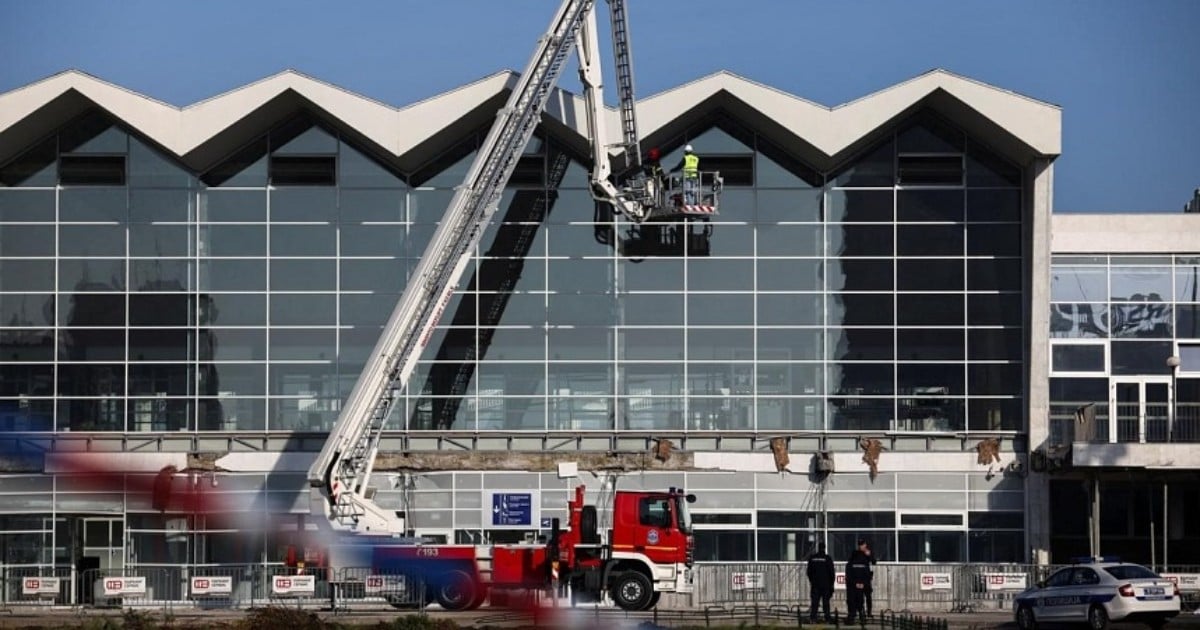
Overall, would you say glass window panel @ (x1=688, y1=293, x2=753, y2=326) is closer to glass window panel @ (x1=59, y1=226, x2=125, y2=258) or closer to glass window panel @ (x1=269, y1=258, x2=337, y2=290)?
glass window panel @ (x1=269, y1=258, x2=337, y2=290)

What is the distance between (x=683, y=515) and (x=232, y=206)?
18.7m

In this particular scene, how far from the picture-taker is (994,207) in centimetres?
5734

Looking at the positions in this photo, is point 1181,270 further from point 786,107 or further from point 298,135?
point 298,135

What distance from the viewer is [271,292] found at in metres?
Result: 56.7

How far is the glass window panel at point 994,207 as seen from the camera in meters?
57.3

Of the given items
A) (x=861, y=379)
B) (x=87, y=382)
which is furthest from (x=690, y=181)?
(x=87, y=382)

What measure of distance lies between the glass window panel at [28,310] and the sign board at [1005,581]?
88.5ft

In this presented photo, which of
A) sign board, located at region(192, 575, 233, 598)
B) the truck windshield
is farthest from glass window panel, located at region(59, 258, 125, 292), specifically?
the truck windshield

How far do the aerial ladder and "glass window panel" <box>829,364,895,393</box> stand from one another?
6.96 metres

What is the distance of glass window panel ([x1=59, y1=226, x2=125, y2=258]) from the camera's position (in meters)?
57.0

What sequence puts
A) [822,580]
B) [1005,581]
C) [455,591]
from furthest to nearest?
[1005,581], [455,591], [822,580]

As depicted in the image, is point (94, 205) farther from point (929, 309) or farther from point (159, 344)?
point (929, 309)

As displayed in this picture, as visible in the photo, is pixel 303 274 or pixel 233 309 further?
pixel 303 274

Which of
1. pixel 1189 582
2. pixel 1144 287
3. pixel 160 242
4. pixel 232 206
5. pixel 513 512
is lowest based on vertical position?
pixel 1189 582
